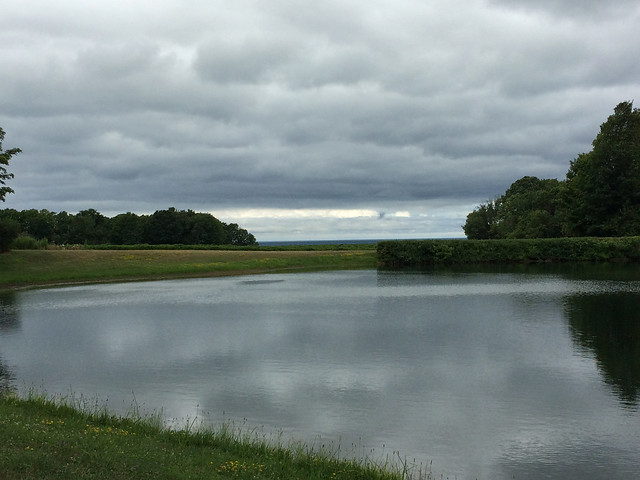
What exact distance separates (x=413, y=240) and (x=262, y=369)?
68.9 meters

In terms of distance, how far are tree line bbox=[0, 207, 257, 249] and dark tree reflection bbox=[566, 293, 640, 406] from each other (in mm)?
131775

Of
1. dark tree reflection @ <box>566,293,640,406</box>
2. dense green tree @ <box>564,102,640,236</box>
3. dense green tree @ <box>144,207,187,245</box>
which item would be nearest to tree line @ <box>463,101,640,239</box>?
dense green tree @ <box>564,102,640,236</box>

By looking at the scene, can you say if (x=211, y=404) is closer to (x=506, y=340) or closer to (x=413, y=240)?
(x=506, y=340)

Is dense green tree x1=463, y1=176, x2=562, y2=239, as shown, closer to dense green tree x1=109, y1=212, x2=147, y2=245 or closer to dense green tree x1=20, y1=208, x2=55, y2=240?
dense green tree x1=109, y1=212, x2=147, y2=245

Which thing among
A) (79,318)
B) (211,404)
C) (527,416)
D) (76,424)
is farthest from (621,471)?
(79,318)

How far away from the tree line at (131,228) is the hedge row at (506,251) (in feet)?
282

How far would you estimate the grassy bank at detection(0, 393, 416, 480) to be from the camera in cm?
884

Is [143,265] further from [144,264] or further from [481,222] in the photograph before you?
[481,222]

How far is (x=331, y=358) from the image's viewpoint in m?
21.4

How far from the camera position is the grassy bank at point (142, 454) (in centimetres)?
884

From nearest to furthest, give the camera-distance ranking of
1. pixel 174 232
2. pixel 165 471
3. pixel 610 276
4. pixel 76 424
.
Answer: pixel 165 471 < pixel 76 424 < pixel 610 276 < pixel 174 232

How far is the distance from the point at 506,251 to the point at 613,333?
2555 inches

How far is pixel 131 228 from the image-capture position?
6334 inches

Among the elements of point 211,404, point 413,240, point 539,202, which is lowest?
point 211,404
